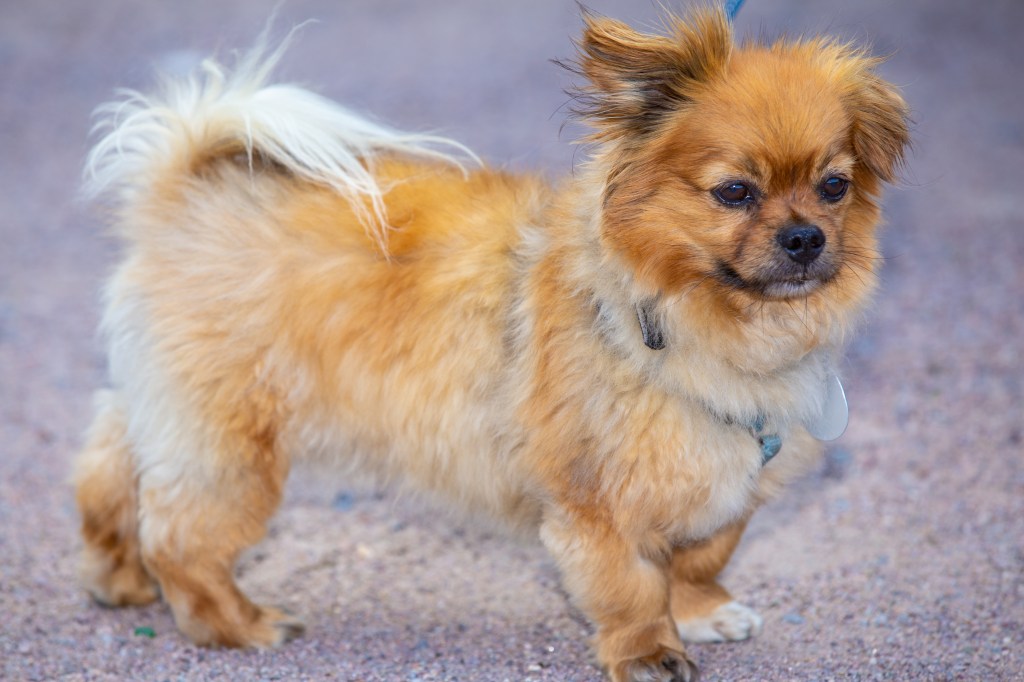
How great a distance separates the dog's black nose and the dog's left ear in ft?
1.38

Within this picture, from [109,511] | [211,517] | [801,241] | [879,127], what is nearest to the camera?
[801,241]

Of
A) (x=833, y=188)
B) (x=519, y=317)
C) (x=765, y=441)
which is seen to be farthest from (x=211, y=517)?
(x=833, y=188)

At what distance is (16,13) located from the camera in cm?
1291

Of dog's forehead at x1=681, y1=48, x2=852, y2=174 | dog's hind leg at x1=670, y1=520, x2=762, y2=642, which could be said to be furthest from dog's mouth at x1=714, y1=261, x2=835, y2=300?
dog's hind leg at x1=670, y1=520, x2=762, y2=642

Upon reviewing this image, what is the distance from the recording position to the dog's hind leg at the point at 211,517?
3672 millimetres

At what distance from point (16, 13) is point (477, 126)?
22.5 ft

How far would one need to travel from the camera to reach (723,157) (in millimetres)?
3041

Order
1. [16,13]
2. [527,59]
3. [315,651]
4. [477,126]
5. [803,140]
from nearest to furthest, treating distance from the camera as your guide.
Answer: [803,140], [315,651], [477,126], [527,59], [16,13]

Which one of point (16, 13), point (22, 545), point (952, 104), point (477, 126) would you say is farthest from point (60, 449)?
point (16, 13)

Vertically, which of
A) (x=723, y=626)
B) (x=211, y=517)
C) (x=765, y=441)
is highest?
(x=765, y=441)

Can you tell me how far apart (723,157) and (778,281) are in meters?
0.38

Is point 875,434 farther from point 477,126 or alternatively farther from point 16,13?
point 16,13

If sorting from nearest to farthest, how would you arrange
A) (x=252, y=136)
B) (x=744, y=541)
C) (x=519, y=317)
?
(x=519, y=317), (x=252, y=136), (x=744, y=541)

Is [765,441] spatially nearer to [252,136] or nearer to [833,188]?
[833,188]
